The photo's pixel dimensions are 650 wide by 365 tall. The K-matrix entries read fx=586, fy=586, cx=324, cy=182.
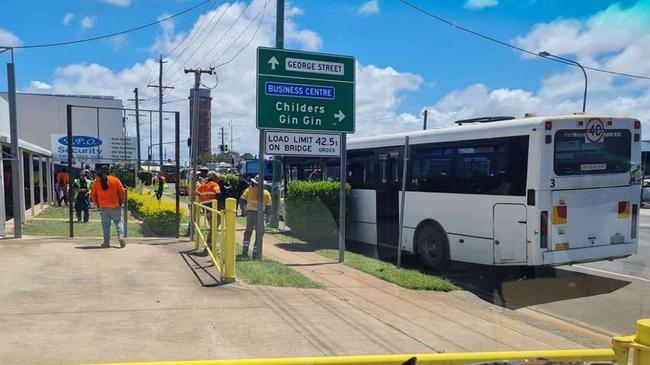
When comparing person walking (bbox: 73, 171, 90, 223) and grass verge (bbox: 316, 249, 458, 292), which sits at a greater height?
person walking (bbox: 73, 171, 90, 223)

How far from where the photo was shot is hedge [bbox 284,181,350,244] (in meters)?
13.7

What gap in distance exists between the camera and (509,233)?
9375 millimetres

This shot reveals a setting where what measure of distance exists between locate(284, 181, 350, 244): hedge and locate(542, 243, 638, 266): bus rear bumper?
558 centimetres

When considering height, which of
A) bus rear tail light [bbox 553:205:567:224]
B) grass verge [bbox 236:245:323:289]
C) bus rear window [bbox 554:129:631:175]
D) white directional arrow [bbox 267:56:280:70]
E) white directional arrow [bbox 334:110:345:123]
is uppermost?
white directional arrow [bbox 267:56:280:70]

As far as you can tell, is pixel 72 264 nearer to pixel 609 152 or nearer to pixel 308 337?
pixel 308 337

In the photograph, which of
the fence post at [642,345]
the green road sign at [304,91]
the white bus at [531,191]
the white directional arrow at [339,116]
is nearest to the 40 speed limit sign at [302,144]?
the green road sign at [304,91]

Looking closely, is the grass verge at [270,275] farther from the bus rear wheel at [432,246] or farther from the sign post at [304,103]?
the bus rear wheel at [432,246]

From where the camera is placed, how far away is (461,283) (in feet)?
33.6

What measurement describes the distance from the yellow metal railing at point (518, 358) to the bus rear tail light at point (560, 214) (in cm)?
642

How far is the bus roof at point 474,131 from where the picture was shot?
920cm

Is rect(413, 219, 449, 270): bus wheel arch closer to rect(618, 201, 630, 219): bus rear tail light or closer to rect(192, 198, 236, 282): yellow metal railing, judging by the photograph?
rect(618, 201, 630, 219): bus rear tail light

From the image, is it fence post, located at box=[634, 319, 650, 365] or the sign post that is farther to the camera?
the sign post

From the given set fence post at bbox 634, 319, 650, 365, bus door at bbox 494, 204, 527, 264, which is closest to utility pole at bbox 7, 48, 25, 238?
bus door at bbox 494, 204, 527, 264

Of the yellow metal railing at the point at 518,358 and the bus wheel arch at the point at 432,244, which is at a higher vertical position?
the yellow metal railing at the point at 518,358
